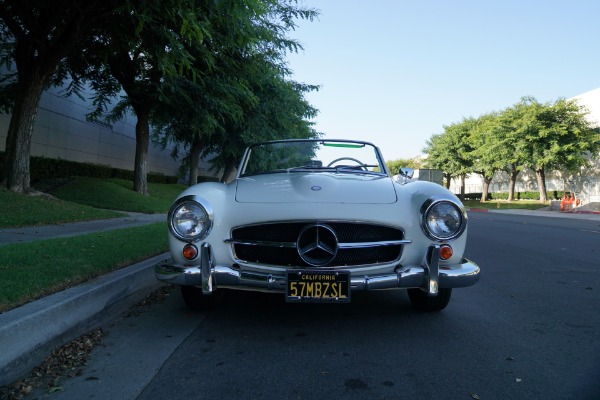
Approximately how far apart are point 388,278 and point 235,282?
105cm

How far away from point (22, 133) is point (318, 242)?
10609mm

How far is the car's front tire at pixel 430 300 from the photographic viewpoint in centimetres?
372

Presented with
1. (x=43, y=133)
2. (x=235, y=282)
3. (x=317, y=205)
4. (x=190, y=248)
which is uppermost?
(x=43, y=133)

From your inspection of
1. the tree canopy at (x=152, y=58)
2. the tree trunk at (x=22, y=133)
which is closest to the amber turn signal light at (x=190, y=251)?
the tree canopy at (x=152, y=58)

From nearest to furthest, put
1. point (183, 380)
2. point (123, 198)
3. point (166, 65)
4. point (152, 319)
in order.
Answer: point (183, 380) < point (152, 319) < point (166, 65) < point (123, 198)

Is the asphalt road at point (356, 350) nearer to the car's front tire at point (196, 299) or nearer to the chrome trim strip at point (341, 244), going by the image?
the car's front tire at point (196, 299)

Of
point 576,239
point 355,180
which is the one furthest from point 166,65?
point 576,239

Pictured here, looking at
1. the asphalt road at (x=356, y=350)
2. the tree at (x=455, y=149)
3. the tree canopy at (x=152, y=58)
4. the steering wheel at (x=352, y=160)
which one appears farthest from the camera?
the tree at (x=455, y=149)

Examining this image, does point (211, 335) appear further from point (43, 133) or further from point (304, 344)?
point (43, 133)

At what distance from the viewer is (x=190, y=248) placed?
3295mm

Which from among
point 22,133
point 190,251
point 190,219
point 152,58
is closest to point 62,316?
point 190,251

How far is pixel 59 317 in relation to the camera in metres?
2.98

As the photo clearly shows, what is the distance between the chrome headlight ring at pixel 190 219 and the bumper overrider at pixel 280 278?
147 mm

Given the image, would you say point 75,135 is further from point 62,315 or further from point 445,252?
point 445,252
